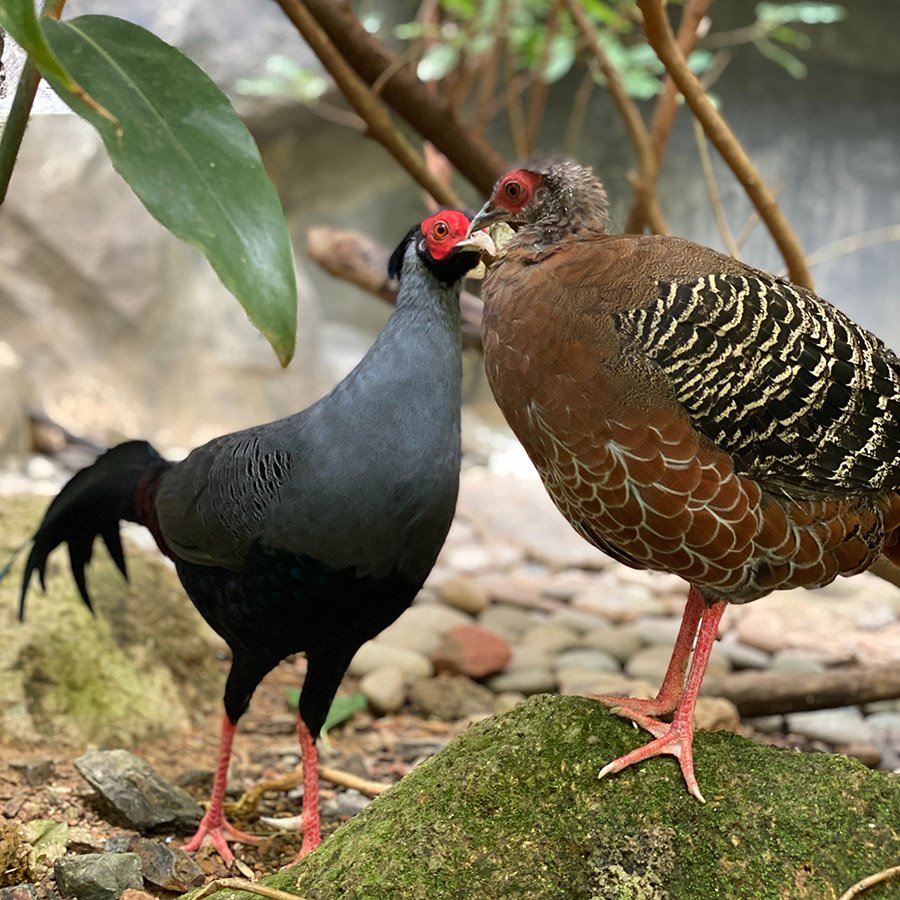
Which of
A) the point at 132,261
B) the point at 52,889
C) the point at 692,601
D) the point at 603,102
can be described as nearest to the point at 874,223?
the point at 603,102

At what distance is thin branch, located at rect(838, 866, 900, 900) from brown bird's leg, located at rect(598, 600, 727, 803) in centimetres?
24

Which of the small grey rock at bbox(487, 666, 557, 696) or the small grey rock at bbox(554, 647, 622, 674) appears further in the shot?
the small grey rock at bbox(554, 647, 622, 674)

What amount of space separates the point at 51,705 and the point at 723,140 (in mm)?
2318

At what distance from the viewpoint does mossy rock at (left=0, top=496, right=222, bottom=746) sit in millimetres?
3027

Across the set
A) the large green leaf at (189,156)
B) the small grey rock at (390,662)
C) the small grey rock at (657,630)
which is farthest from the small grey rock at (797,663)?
the large green leaf at (189,156)

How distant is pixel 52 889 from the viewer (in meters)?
1.90

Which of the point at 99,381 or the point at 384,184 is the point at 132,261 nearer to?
the point at 99,381

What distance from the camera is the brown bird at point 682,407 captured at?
5.64ft

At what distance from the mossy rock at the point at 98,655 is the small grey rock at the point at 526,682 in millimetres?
1036

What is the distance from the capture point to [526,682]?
4.02 metres

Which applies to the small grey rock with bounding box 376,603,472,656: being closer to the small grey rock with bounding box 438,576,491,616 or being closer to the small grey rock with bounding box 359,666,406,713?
the small grey rock with bounding box 438,576,491,616

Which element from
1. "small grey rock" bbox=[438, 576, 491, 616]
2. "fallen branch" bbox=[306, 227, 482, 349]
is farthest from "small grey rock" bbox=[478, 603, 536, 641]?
"fallen branch" bbox=[306, 227, 482, 349]

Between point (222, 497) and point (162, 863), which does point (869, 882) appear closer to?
point (162, 863)

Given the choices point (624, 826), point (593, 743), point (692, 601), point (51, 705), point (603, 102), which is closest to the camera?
point (624, 826)
